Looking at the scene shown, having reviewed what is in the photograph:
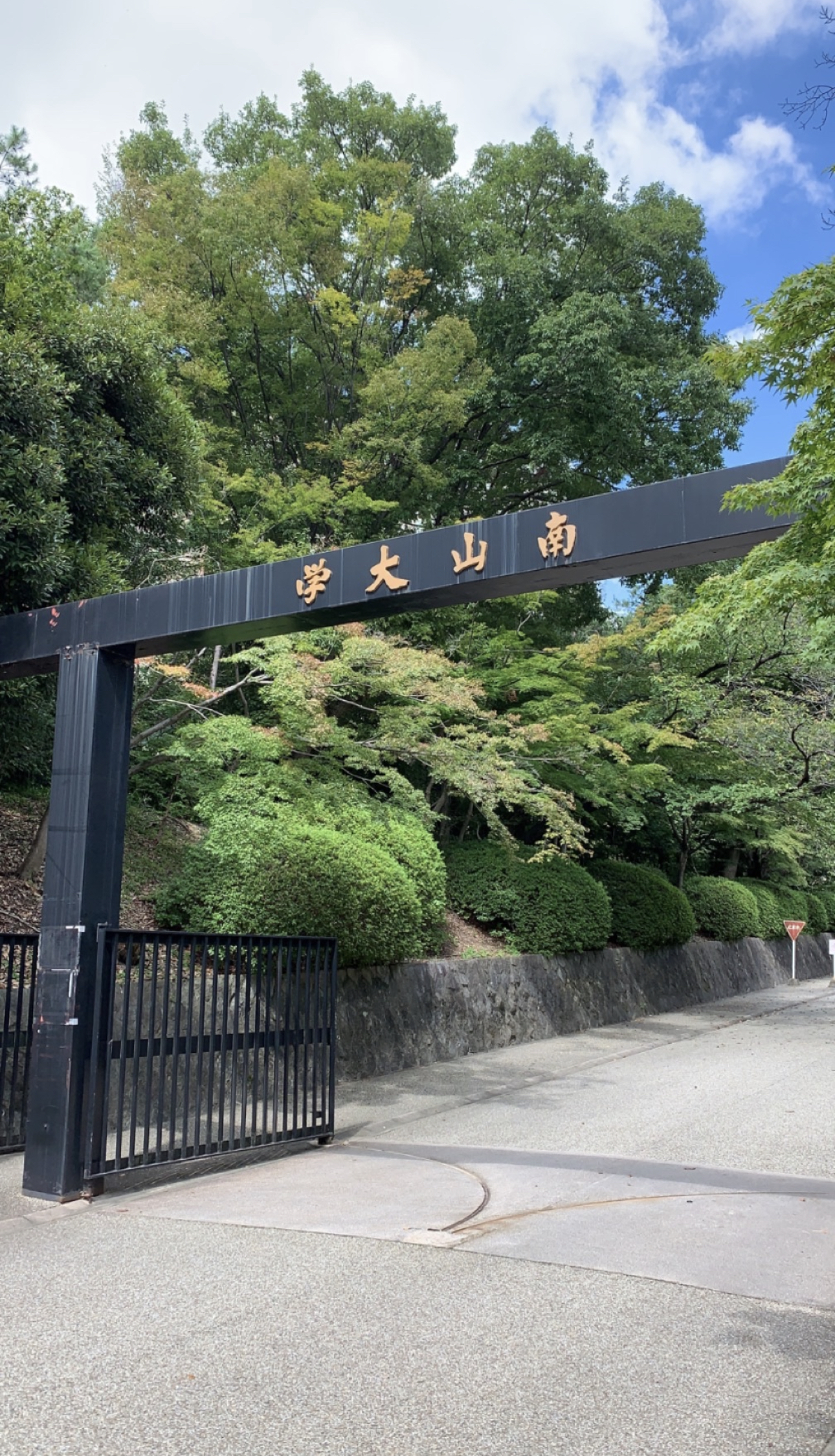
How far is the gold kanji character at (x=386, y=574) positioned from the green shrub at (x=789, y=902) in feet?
89.8

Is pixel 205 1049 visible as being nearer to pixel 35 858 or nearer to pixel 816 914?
pixel 35 858

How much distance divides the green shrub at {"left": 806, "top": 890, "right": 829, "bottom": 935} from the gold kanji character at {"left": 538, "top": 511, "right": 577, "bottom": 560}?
32.3m

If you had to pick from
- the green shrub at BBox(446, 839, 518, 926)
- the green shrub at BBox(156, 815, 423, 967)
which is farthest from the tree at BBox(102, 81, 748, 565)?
the green shrub at BBox(156, 815, 423, 967)

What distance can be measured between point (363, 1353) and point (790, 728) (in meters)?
17.8

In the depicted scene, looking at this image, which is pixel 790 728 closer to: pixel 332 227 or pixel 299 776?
pixel 299 776

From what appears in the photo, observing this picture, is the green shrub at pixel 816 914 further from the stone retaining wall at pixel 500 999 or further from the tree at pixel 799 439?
the tree at pixel 799 439

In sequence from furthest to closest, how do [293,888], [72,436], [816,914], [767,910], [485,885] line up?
[816,914], [767,910], [485,885], [293,888], [72,436]

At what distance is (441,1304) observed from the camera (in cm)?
443

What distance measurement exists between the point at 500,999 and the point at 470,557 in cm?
1040

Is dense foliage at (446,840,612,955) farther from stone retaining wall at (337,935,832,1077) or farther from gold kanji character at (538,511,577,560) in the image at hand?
gold kanji character at (538,511,577,560)

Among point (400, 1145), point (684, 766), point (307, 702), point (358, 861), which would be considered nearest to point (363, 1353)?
point (400, 1145)

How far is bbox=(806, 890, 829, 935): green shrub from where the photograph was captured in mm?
35688

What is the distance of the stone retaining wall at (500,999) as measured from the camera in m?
12.3

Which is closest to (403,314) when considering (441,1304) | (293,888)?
(293,888)
